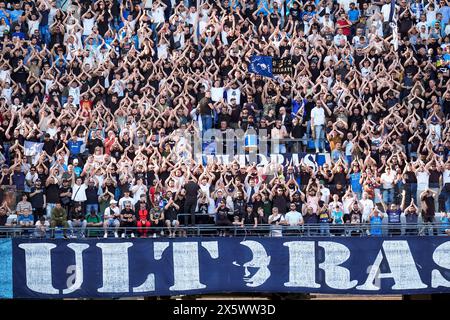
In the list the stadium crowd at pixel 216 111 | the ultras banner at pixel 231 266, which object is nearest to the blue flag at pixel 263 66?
the stadium crowd at pixel 216 111

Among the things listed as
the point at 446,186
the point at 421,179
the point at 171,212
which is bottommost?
the point at 171,212

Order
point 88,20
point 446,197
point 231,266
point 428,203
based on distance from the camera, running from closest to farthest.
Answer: point 231,266 < point 428,203 < point 446,197 < point 88,20

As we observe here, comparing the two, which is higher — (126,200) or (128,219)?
(126,200)

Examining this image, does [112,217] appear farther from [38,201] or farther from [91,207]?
[38,201]

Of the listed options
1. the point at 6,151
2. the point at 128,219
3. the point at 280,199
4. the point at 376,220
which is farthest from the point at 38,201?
the point at 376,220

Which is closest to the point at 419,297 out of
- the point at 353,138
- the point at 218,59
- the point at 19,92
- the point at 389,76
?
the point at 353,138

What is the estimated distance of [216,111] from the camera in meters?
35.0

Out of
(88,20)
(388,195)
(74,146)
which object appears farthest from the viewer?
(88,20)

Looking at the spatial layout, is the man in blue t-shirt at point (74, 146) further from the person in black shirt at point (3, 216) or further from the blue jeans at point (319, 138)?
the blue jeans at point (319, 138)

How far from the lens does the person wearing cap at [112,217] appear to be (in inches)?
1223

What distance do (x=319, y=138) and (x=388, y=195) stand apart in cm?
Answer: 297

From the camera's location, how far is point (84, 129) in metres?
34.1

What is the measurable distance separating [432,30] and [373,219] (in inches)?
339

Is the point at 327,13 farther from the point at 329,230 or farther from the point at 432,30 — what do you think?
the point at 329,230
